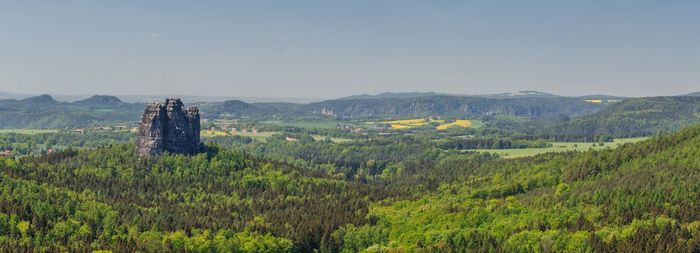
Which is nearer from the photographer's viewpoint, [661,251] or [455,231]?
[661,251]

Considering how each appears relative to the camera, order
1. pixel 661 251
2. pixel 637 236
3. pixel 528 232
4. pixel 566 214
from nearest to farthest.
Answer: pixel 661 251
pixel 637 236
pixel 528 232
pixel 566 214

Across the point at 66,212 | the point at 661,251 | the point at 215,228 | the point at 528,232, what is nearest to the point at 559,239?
the point at 528,232

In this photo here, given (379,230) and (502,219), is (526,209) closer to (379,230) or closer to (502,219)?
(502,219)

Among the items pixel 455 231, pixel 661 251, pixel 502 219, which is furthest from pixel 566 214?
pixel 661 251

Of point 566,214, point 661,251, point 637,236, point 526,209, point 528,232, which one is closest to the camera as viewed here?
point 661,251

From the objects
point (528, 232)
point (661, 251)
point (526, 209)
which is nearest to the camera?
point (661, 251)

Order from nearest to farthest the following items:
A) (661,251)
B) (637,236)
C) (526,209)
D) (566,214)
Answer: (661,251), (637,236), (566,214), (526,209)

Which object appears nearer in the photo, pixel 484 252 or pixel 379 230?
pixel 484 252

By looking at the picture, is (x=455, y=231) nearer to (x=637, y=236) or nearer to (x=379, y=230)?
(x=379, y=230)
